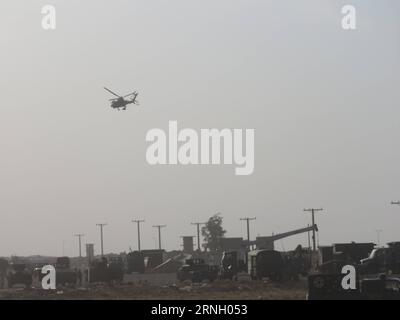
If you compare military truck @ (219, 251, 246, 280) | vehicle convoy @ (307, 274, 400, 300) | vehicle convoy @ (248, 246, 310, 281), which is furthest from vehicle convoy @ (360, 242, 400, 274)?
vehicle convoy @ (307, 274, 400, 300)

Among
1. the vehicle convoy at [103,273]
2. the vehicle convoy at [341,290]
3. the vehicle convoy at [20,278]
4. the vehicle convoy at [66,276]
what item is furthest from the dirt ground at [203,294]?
the vehicle convoy at [103,273]

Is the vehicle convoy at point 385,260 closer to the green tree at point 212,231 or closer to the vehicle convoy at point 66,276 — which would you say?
the vehicle convoy at point 66,276

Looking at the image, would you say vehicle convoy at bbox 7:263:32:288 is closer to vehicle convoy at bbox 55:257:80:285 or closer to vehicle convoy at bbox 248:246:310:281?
vehicle convoy at bbox 55:257:80:285

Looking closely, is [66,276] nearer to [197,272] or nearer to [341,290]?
[197,272]

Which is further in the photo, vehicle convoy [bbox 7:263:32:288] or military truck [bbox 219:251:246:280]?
military truck [bbox 219:251:246:280]

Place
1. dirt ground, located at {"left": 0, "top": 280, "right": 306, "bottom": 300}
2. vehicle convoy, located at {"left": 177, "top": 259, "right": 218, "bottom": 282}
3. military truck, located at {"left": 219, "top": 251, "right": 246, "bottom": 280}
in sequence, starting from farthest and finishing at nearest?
military truck, located at {"left": 219, "top": 251, "right": 246, "bottom": 280} < vehicle convoy, located at {"left": 177, "top": 259, "right": 218, "bottom": 282} < dirt ground, located at {"left": 0, "top": 280, "right": 306, "bottom": 300}
